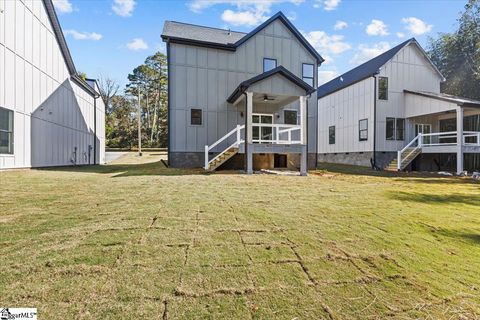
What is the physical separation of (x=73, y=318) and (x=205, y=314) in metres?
0.99

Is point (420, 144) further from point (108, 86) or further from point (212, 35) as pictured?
point (108, 86)

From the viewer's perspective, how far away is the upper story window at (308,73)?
16984 mm

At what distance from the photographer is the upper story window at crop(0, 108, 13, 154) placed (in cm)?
1131

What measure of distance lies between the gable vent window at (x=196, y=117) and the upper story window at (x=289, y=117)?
5.22 m

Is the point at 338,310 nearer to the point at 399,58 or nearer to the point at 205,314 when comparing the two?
the point at 205,314

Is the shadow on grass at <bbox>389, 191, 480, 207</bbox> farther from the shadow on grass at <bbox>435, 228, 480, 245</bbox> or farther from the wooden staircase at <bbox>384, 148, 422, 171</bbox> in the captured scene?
the wooden staircase at <bbox>384, 148, 422, 171</bbox>

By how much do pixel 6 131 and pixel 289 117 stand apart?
1409 cm

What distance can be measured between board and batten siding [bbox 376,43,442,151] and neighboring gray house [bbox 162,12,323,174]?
596cm

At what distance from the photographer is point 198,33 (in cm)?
1684

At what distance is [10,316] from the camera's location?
83.8 inches

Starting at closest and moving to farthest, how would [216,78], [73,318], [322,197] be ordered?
[73,318]
[322,197]
[216,78]

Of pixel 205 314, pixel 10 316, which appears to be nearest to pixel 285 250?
pixel 205 314

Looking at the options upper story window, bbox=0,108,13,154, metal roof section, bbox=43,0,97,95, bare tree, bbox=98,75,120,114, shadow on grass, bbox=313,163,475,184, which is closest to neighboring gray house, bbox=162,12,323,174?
shadow on grass, bbox=313,163,475,184

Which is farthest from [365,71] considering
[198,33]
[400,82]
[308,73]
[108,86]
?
[108,86]
